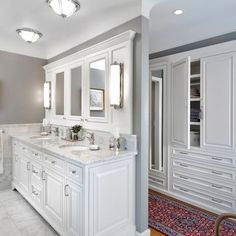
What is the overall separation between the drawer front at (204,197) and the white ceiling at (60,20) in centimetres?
241

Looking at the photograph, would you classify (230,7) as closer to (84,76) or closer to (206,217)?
(84,76)

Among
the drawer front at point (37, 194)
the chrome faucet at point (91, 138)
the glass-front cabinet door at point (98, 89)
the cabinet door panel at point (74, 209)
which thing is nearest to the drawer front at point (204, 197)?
the chrome faucet at point (91, 138)

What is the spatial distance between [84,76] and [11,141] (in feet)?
6.06

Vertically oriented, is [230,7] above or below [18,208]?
above

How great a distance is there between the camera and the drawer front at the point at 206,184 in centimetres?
248

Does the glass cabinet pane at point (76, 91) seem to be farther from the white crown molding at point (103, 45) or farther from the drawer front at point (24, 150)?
the drawer front at point (24, 150)

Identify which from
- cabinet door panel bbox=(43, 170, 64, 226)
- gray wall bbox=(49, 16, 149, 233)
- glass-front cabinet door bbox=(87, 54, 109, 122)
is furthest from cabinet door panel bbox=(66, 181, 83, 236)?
glass-front cabinet door bbox=(87, 54, 109, 122)

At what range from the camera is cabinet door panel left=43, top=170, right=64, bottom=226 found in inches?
81.0

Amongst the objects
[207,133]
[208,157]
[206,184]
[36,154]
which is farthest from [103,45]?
[206,184]

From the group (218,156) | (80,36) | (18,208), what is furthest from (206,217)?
(80,36)

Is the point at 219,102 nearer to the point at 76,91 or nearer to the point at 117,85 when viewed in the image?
the point at 117,85

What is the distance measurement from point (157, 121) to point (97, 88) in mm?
1265

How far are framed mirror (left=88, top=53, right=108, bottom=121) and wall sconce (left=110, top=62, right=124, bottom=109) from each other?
271 mm

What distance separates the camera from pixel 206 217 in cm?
249
